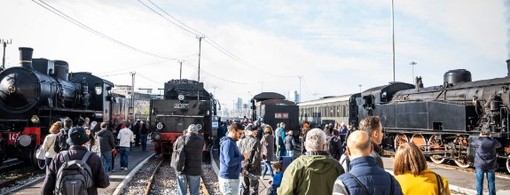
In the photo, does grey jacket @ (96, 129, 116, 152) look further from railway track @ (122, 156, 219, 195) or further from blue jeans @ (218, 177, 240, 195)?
blue jeans @ (218, 177, 240, 195)

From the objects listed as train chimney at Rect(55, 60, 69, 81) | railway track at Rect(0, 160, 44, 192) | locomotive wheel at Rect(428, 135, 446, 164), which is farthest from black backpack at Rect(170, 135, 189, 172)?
locomotive wheel at Rect(428, 135, 446, 164)

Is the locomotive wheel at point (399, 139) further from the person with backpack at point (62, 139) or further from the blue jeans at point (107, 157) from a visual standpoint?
the person with backpack at point (62, 139)

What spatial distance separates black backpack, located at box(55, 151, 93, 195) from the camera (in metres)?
3.96

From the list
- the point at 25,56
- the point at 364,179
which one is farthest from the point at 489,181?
the point at 25,56

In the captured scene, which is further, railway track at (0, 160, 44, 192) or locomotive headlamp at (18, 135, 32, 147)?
locomotive headlamp at (18, 135, 32, 147)

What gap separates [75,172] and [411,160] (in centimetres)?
314

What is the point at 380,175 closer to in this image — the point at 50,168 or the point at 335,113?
the point at 50,168

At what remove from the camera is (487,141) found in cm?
847

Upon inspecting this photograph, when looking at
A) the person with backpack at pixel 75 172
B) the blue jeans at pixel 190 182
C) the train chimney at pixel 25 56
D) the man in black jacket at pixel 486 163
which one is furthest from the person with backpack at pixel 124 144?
the man in black jacket at pixel 486 163

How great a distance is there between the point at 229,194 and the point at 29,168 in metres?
9.36

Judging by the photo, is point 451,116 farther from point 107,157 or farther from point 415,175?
point 415,175

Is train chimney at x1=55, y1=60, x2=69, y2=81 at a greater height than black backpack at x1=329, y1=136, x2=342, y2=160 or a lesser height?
greater

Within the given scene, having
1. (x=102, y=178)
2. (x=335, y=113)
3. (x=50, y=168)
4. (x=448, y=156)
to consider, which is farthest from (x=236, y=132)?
(x=335, y=113)

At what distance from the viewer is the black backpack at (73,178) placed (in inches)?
156
